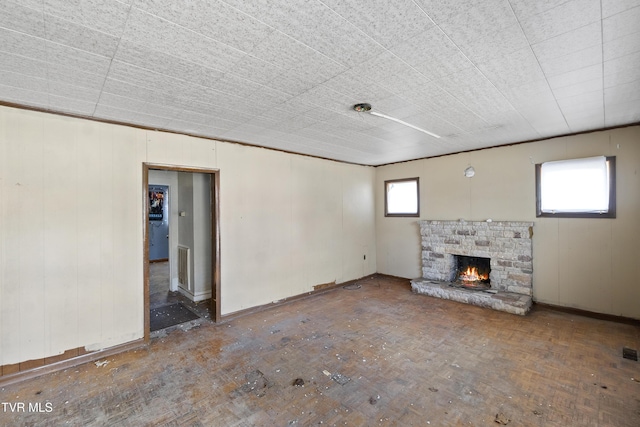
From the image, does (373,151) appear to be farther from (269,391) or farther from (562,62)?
(269,391)

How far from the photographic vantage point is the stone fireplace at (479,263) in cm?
434

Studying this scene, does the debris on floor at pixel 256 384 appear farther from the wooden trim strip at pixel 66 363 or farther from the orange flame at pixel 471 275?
the orange flame at pixel 471 275

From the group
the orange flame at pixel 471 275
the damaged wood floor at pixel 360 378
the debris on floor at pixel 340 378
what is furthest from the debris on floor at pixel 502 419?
the orange flame at pixel 471 275

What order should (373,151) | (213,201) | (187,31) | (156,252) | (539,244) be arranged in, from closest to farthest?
1. (187,31)
2. (213,201)
3. (539,244)
4. (373,151)
5. (156,252)

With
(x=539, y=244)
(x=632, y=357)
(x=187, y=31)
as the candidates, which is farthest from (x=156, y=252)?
(x=632, y=357)

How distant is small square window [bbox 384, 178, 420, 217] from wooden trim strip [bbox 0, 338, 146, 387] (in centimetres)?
501

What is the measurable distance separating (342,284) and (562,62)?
15.4 feet

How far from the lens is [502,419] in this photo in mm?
2020

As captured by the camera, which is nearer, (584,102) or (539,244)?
(584,102)

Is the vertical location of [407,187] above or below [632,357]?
above

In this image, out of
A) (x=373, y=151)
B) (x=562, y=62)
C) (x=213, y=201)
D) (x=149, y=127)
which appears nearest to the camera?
(x=562, y=62)

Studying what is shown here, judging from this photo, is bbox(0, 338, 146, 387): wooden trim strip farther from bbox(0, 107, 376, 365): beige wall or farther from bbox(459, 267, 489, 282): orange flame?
bbox(459, 267, 489, 282): orange flame

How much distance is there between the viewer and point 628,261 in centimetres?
366

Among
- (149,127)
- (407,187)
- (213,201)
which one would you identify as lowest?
(213,201)
